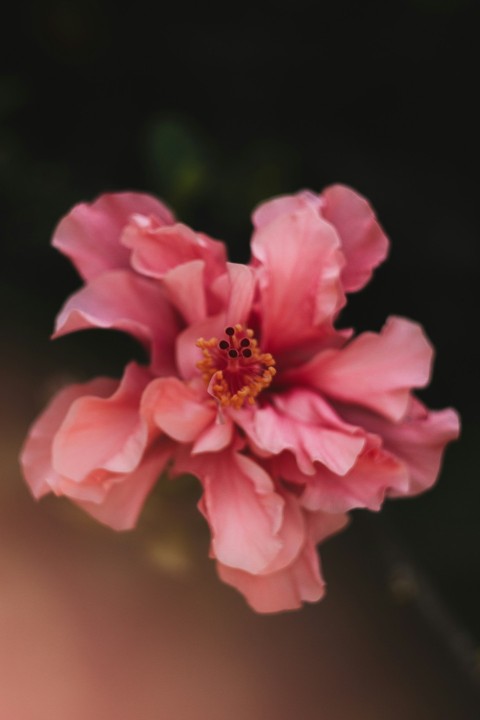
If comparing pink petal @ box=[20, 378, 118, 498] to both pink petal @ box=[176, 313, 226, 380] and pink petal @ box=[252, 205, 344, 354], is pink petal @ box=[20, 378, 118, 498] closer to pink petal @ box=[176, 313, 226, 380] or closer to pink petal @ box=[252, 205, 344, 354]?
pink petal @ box=[176, 313, 226, 380]

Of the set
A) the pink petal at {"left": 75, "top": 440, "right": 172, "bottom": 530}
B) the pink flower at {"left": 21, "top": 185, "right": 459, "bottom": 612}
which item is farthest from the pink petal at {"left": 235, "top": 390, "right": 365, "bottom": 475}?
Answer: the pink petal at {"left": 75, "top": 440, "right": 172, "bottom": 530}

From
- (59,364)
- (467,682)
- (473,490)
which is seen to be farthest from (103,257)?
(467,682)

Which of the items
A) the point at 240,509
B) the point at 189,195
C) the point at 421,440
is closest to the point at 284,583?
the point at 240,509

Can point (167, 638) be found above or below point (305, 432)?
below

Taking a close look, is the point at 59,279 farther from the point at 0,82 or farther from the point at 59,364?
the point at 0,82

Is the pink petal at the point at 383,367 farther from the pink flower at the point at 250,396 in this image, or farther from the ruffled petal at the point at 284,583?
the ruffled petal at the point at 284,583

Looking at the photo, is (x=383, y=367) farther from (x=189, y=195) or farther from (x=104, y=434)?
(x=189, y=195)
